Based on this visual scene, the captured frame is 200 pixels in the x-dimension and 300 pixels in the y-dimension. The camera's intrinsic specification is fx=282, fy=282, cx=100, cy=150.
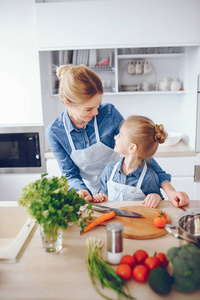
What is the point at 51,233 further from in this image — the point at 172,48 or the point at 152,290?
the point at 172,48

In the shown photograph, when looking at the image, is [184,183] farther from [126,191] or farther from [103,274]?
[103,274]

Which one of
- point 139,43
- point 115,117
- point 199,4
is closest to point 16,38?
point 139,43

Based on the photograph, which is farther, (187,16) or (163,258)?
(187,16)

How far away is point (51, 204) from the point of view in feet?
2.81

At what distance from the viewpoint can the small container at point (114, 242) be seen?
0.82m

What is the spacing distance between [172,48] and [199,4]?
1.72 ft

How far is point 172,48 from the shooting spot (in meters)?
2.92

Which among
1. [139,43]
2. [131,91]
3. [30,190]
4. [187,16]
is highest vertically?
[187,16]

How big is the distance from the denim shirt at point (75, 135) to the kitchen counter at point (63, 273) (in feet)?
2.26

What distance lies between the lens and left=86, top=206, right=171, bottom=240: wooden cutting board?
1012mm

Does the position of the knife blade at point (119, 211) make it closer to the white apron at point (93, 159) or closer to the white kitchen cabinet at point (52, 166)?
the white apron at point (93, 159)

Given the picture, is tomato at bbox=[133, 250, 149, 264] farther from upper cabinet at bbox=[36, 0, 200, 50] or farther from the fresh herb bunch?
upper cabinet at bbox=[36, 0, 200, 50]

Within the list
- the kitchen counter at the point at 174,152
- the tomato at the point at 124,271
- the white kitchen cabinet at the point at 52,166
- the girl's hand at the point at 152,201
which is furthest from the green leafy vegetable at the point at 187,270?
the white kitchen cabinet at the point at 52,166

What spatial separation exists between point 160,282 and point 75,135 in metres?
1.14
